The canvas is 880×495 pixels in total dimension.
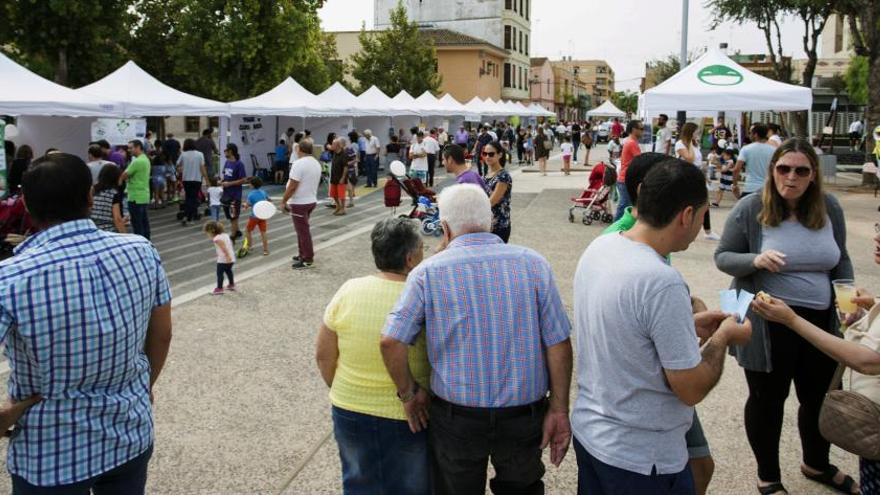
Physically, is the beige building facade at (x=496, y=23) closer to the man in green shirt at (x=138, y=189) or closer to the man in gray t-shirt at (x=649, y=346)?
the man in green shirt at (x=138, y=189)

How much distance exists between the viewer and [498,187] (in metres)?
6.98

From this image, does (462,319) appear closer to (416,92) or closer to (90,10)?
(90,10)

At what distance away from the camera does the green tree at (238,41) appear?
25.5 m

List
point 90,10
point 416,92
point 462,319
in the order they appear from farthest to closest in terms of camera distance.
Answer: point 416,92
point 90,10
point 462,319

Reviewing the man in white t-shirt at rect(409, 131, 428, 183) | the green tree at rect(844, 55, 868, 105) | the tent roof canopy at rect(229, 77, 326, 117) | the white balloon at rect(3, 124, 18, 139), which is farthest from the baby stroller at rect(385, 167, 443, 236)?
the green tree at rect(844, 55, 868, 105)

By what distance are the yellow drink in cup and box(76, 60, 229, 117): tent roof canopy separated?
43.2 feet

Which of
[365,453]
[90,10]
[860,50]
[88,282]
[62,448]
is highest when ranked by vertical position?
[90,10]

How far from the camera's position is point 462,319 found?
2465 millimetres

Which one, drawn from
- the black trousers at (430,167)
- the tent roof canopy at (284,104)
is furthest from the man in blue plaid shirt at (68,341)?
the black trousers at (430,167)

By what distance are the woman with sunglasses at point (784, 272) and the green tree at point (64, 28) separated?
22.0 m

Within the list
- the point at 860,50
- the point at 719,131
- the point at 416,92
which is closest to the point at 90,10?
the point at 719,131

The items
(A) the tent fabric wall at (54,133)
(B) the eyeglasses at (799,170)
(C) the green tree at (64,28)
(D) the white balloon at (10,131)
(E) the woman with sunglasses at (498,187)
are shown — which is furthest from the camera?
(C) the green tree at (64,28)

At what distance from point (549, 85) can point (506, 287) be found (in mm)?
86782

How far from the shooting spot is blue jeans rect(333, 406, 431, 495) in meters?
2.69
